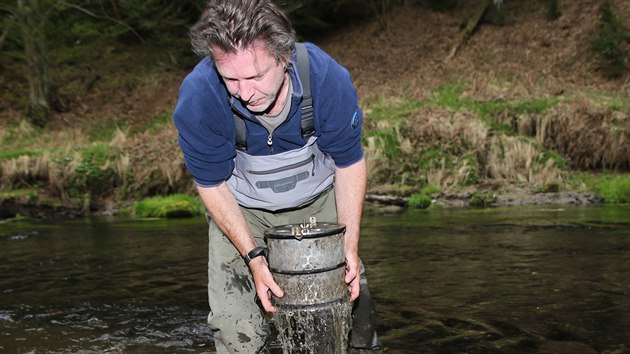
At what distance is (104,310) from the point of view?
6566 mm

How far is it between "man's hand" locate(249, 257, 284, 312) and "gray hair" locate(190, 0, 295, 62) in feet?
3.40

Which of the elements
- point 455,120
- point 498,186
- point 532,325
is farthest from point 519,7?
point 532,325

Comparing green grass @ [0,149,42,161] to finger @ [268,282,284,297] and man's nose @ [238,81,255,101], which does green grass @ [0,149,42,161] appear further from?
man's nose @ [238,81,255,101]

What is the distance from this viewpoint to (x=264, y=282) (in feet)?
11.2

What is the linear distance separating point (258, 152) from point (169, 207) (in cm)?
1160

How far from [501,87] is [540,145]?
13.4ft

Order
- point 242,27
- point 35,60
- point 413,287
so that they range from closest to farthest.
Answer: point 242,27
point 413,287
point 35,60

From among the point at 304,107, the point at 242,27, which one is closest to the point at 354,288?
the point at 304,107

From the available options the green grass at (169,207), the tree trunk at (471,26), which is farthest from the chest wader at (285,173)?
the tree trunk at (471,26)

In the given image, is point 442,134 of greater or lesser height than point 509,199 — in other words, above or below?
above

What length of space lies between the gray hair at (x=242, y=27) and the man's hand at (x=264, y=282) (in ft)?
3.40

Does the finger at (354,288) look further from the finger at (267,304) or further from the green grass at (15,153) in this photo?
the green grass at (15,153)

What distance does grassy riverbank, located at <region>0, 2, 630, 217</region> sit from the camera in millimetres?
14984

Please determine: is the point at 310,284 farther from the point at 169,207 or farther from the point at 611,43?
the point at 611,43
